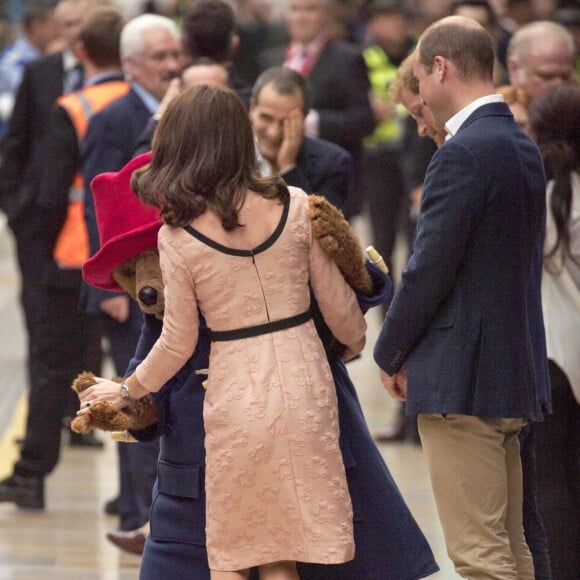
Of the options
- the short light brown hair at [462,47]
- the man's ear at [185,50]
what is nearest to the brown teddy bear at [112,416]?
the short light brown hair at [462,47]

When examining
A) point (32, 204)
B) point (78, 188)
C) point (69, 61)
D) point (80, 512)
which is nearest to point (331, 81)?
point (69, 61)

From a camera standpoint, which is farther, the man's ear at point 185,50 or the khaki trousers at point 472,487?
the man's ear at point 185,50

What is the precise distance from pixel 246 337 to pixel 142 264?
48 centimetres

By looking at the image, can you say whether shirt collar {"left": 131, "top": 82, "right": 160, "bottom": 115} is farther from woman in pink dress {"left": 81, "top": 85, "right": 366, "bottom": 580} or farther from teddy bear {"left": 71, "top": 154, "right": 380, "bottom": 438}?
woman in pink dress {"left": 81, "top": 85, "right": 366, "bottom": 580}

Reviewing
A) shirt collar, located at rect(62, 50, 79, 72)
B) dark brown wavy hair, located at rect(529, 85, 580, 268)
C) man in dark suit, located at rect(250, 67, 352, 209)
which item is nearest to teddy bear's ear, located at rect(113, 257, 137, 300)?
man in dark suit, located at rect(250, 67, 352, 209)

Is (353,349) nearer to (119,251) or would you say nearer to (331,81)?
(119,251)

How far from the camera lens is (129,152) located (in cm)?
632

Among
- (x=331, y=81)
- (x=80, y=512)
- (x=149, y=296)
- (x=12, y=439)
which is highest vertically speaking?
(x=331, y=81)

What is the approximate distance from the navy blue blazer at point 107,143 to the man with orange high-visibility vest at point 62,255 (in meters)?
0.40

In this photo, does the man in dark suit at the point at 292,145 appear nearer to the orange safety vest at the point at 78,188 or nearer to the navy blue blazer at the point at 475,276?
the orange safety vest at the point at 78,188

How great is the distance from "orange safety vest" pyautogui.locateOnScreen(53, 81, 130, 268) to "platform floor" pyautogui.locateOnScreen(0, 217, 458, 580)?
1.20 meters

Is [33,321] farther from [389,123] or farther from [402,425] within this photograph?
[389,123]

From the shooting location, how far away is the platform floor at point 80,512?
633cm

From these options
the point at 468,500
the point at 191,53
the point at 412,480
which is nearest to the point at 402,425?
the point at 412,480
